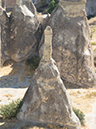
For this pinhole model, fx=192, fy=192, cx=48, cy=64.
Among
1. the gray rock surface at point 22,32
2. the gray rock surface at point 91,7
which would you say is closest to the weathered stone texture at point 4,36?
the gray rock surface at point 22,32

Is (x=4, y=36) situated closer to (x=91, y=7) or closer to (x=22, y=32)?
(x=22, y=32)

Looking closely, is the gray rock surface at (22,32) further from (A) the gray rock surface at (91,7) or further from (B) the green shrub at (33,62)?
(A) the gray rock surface at (91,7)

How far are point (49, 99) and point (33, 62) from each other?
7425mm

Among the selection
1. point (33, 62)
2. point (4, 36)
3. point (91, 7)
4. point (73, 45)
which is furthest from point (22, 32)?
point (91, 7)

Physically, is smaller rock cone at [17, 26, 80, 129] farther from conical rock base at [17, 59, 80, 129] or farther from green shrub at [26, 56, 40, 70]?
green shrub at [26, 56, 40, 70]

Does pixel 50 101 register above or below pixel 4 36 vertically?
below

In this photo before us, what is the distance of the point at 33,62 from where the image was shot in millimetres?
14961

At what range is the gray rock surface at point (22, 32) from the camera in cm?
1492

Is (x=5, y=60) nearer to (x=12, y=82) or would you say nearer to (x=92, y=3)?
(x=12, y=82)

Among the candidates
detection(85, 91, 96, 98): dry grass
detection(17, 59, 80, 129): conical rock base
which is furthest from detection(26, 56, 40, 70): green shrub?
detection(17, 59, 80, 129): conical rock base

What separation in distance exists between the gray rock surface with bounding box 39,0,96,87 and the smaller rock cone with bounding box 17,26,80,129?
19.3 feet

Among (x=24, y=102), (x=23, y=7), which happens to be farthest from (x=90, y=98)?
(x=23, y=7)

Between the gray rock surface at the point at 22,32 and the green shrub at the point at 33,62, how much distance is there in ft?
1.63

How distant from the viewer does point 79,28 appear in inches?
524
